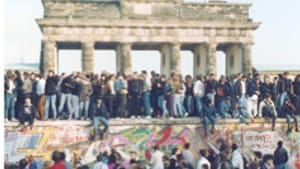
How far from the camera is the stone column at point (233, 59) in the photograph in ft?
169

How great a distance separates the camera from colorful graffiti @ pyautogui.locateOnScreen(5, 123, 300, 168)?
78.6 feet

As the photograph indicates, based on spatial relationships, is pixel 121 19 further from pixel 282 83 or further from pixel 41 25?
pixel 282 83

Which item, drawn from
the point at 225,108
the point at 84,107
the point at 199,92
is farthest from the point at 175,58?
the point at 84,107

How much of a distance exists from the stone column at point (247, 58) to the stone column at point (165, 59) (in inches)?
225

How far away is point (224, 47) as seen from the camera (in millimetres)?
53875

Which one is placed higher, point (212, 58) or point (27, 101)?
point (212, 58)

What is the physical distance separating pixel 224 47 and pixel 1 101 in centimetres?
4315

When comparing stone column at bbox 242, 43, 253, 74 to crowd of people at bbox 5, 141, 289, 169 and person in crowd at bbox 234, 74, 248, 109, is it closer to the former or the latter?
person in crowd at bbox 234, 74, 248, 109

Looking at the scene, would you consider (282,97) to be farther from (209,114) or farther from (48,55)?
(48,55)

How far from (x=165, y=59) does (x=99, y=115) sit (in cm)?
2861

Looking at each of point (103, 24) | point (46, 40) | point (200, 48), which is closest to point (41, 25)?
point (46, 40)

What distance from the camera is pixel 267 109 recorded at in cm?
2545

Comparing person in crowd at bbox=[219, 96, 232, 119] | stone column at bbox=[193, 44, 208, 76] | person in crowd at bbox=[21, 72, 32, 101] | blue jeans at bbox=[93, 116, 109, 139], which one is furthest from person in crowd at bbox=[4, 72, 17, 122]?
stone column at bbox=[193, 44, 208, 76]

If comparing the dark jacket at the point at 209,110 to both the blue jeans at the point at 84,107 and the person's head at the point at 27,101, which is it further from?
the person's head at the point at 27,101
